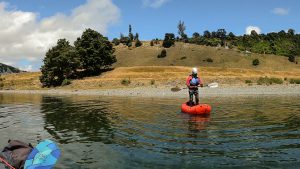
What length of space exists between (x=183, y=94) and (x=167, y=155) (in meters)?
42.0

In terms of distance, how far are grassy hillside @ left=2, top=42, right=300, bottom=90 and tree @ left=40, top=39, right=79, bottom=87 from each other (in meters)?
4.40

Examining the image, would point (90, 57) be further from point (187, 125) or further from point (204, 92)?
point (187, 125)

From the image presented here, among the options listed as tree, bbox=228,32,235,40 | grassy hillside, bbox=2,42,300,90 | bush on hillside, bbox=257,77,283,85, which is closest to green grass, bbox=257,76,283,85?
bush on hillside, bbox=257,77,283,85

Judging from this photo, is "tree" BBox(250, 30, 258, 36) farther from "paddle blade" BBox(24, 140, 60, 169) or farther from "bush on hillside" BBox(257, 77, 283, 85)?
"paddle blade" BBox(24, 140, 60, 169)

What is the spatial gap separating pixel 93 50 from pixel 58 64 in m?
8.54

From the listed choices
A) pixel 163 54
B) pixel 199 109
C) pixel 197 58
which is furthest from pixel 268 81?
pixel 163 54

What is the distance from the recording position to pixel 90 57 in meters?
84.8

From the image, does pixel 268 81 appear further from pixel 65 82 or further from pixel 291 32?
pixel 291 32

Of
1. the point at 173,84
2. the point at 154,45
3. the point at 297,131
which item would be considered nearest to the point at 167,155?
the point at 297,131

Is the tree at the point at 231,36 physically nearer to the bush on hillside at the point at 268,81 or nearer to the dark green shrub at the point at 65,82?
the bush on hillside at the point at 268,81

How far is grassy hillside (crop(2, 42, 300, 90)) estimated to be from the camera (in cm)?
7471

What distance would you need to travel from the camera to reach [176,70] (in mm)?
88625

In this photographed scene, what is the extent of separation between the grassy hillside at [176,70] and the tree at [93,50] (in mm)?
3362

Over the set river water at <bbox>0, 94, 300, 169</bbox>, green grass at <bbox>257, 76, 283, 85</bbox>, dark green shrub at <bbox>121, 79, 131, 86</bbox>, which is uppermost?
dark green shrub at <bbox>121, 79, 131, 86</bbox>
